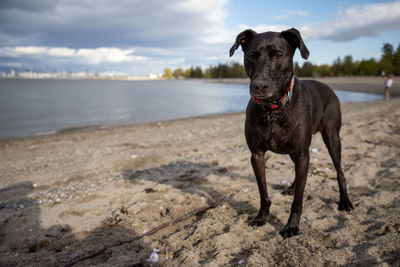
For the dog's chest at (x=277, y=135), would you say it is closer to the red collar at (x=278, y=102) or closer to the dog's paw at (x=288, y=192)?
the red collar at (x=278, y=102)

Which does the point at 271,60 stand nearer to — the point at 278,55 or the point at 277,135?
the point at 278,55

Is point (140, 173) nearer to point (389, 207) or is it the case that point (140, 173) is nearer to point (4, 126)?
point (389, 207)

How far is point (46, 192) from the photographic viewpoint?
5398mm

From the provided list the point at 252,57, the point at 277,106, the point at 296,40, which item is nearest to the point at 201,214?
the point at 277,106

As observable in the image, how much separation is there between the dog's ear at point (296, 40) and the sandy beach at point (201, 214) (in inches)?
86.6

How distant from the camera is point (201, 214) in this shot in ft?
13.2

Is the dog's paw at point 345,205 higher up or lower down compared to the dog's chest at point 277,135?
lower down

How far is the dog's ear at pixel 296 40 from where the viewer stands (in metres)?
3.14

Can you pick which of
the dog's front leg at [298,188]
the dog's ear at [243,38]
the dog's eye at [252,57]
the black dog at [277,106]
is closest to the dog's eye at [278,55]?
the black dog at [277,106]

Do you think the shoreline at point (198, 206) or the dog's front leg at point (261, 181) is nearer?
the shoreline at point (198, 206)

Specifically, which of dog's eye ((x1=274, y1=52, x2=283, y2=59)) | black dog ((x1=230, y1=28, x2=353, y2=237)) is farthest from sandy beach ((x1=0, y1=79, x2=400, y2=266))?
dog's eye ((x1=274, y1=52, x2=283, y2=59))

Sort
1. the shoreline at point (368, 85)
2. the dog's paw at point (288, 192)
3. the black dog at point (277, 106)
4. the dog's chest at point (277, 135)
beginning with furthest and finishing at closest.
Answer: the shoreline at point (368, 85), the dog's paw at point (288, 192), the dog's chest at point (277, 135), the black dog at point (277, 106)

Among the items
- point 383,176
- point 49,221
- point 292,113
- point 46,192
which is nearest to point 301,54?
point 292,113

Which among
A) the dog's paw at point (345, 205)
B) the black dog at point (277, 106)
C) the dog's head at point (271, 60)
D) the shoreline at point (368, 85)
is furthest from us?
the shoreline at point (368, 85)
